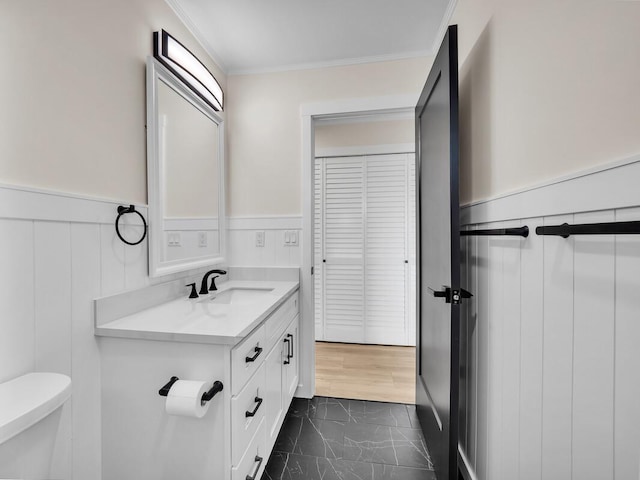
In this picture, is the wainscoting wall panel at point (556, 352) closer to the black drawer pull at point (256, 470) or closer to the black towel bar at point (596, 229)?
the black towel bar at point (596, 229)

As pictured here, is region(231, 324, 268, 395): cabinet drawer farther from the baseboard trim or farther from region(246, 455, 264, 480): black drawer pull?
the baseboard trim

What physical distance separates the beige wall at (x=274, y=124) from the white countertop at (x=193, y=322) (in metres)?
0.90

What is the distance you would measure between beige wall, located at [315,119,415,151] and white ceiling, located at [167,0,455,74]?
99cm

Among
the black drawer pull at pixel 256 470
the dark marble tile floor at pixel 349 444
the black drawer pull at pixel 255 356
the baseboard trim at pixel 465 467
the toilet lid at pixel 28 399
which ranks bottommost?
the dark marble tile floor at pixel 349 444

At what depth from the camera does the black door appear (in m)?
1.19

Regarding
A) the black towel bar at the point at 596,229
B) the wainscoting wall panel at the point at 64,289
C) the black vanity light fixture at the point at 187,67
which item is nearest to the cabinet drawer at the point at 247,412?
the wainscoting wall panel at the point at 64,289

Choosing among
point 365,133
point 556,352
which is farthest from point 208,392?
point 365,133

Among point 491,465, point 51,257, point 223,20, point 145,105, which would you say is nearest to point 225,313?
point 51,257

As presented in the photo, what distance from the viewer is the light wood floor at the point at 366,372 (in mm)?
2207

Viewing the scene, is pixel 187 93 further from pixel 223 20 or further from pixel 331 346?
A: pixel 331 346

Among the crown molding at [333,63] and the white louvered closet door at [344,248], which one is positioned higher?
the crown molding at [333,63]

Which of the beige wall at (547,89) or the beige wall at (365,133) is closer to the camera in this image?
the beige wall at (547,89)

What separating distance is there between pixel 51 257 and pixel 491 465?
5.76 feet

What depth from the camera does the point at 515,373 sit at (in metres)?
0.99
